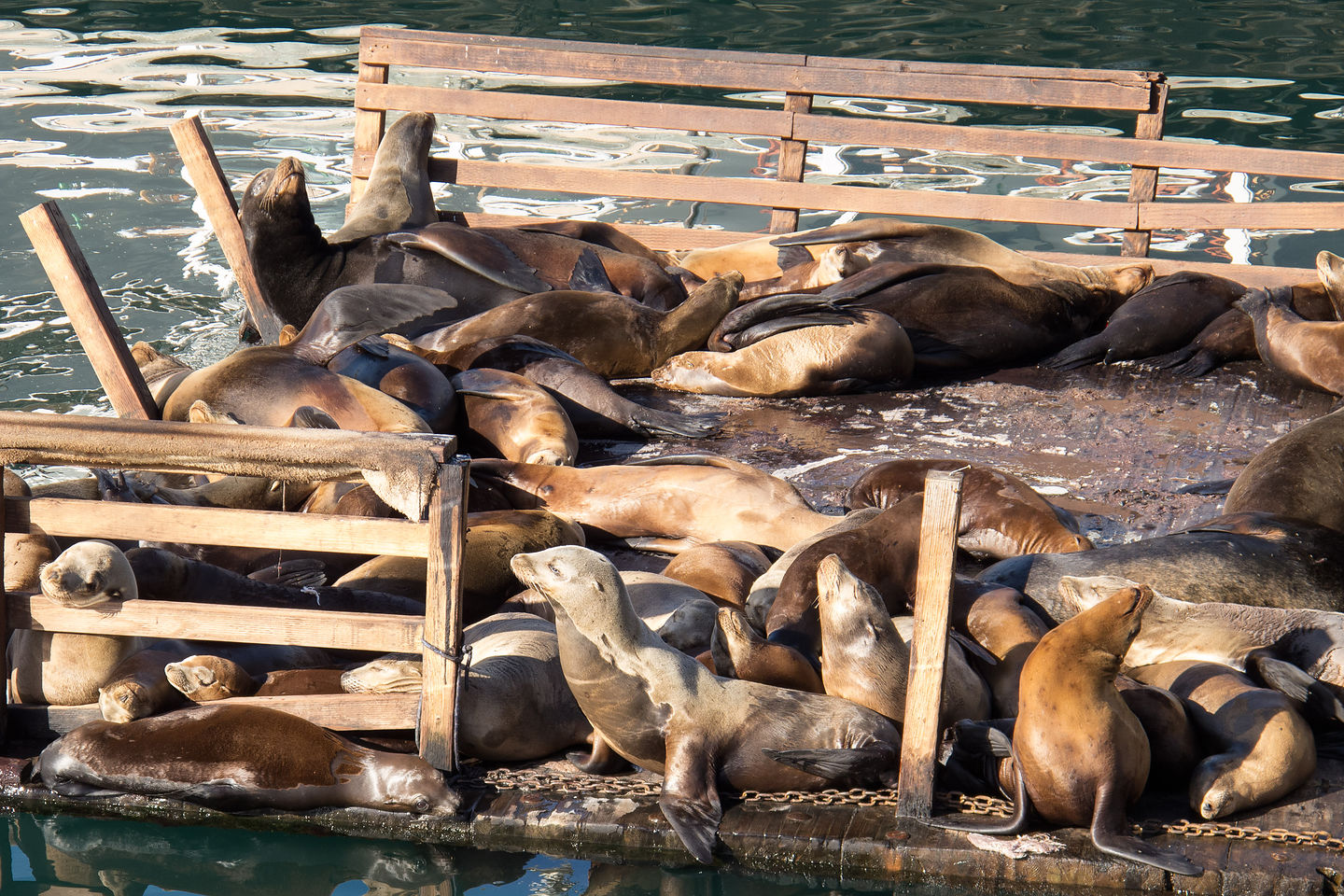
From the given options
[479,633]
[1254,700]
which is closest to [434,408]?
[479,633]

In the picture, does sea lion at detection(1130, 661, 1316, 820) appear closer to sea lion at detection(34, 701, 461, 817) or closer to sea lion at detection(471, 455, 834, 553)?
sea lion at detection(471, 455, 834, 553)

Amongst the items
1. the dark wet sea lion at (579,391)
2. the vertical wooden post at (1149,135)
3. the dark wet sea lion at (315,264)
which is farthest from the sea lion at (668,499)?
the vertical wooden post at (1149,135)

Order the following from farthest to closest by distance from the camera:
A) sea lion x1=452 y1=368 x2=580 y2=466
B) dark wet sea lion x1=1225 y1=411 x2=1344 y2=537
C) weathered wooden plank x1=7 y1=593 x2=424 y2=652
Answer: sea lion x1=452 y1=368 x2=580 y2=466
dark wet sea lion x1=1225 y1=411 x2=1344 y2=537
weathered wooden plank x1=7 y1=593 x2=424 y2=652

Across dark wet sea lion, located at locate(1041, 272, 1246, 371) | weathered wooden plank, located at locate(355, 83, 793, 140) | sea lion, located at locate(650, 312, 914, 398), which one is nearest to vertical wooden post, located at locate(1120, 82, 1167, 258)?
dark wet sea lion, located at locate(1041, 272, 1246, 371)

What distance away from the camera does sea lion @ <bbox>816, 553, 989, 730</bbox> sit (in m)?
3.44

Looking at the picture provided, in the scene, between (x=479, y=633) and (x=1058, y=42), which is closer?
(x=479, y=633)

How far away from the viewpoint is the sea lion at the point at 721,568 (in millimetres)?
4250

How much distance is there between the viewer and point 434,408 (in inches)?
220

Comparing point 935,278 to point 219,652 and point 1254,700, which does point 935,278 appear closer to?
point 1254,700

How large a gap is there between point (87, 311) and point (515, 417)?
5.68 ft

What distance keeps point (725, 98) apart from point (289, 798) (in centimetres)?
1382

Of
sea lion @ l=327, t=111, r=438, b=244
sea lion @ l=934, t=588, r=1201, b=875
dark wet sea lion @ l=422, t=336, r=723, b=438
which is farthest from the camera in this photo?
sea lion @ l=327, t=111, r=438, b=244

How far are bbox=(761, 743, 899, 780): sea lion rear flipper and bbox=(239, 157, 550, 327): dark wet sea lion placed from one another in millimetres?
4203

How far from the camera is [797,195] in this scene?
25.1 feet
